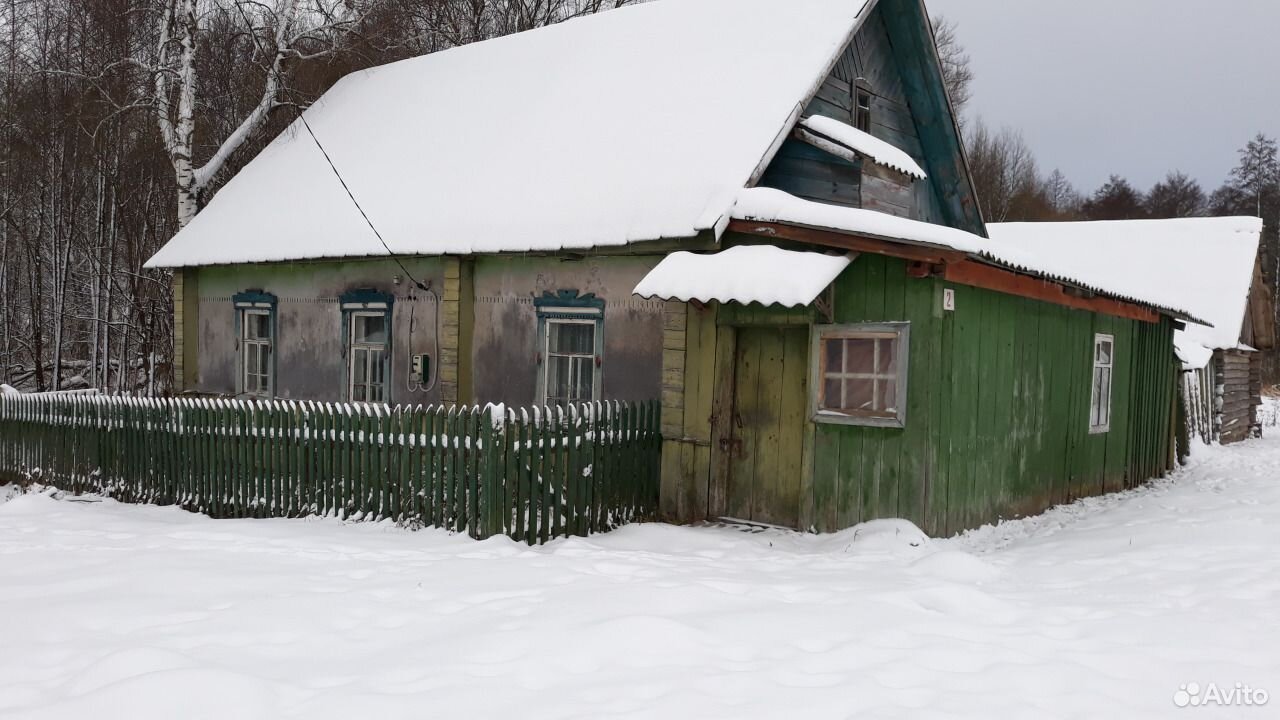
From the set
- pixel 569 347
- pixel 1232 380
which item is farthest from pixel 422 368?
pixel 1232 380

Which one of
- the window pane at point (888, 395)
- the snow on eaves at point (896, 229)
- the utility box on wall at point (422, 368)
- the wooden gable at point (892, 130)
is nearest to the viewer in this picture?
the snow on eaves at point (896, 229)

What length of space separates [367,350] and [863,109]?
7.57 meters

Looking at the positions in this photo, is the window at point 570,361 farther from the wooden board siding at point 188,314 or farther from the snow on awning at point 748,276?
the wooden board siding at point 188,314

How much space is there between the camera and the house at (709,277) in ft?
27.1

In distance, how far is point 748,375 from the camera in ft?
29.5

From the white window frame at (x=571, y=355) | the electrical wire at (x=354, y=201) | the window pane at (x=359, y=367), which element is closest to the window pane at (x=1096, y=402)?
the white window frame at (x=571, y=355)

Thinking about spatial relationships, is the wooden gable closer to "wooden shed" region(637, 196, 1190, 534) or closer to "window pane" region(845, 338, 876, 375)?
"wooden shed" region(637, 196, 1190, 534)

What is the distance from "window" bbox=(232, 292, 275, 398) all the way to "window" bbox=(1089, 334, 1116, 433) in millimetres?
12042

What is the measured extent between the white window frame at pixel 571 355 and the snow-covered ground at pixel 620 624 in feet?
7.88

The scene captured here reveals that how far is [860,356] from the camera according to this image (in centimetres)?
832

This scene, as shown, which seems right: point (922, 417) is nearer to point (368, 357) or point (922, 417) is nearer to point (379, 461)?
point (379, 461)

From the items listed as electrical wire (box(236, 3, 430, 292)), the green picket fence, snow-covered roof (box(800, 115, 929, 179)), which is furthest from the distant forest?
snow-covered roof (box(800, 115, 929, 179))

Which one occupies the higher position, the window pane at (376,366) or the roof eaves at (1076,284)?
the roof eaves at (1076,284)

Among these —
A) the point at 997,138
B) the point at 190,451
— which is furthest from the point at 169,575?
the point at 997,138
